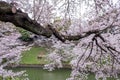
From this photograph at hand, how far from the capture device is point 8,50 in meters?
4.24

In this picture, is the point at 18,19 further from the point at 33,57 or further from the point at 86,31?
the point at 33,57

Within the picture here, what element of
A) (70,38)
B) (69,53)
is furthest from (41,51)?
(70,38)

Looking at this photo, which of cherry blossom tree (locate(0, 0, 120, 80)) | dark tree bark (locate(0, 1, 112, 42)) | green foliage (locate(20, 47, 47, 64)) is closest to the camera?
dark tree bark (locate(0, 1, 112, 42))

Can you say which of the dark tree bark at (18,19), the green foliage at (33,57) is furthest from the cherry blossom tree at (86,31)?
the green foliage at (33,57)

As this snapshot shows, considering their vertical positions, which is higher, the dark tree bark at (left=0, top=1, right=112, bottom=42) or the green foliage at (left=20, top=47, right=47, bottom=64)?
the dark tree bark at (left=0, top=1, right=112, bottom=42)

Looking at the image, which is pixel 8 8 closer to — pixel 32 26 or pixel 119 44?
pixel 32 26

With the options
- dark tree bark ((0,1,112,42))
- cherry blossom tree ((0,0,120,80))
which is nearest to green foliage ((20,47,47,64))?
cherry blossom tree ((0,0,120,80))

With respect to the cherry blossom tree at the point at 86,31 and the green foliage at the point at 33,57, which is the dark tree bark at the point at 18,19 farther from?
the green foliage at the point at 33,57

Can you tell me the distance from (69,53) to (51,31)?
10.2 feet

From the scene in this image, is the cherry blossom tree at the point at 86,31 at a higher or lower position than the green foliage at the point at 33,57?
higher

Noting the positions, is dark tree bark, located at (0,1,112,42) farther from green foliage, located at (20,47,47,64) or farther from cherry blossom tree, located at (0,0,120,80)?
green foliage, located at (20,47,47,64)

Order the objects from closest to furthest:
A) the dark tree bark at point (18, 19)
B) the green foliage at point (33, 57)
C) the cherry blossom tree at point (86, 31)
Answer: the dark tree bark at point (18, 19) < the cherry blossom tree at point (86, 31) < the green foliage at point (33, 57)

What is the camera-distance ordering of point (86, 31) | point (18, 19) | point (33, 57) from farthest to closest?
1. point (33, 57)
2. point (86, 31)
3. point (18, 19)

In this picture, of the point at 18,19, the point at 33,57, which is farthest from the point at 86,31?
the point at 33,57
